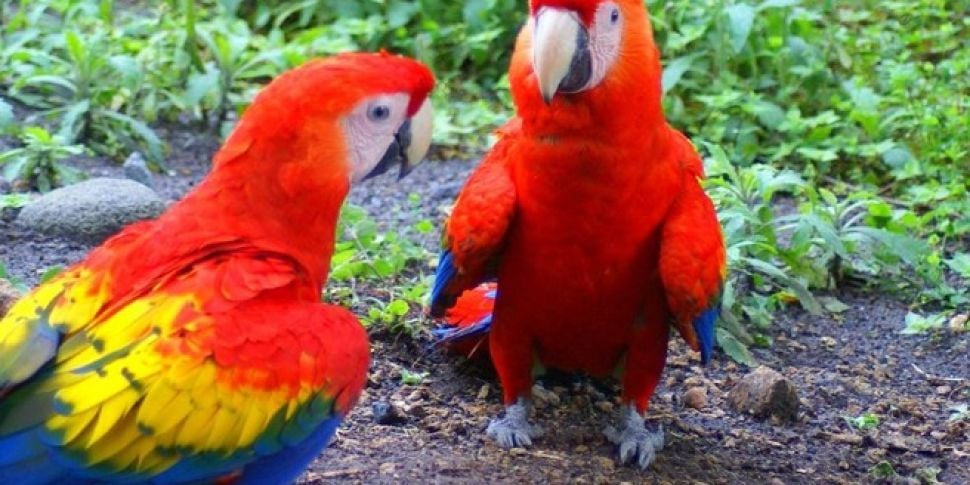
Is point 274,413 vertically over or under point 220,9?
over

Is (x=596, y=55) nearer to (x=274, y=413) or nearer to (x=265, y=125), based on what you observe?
(x=265, y=125)

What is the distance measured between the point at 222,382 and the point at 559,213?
3.30ft

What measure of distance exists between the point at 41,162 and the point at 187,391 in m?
2.44

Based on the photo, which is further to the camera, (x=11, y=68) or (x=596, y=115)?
(x=11, y=68)

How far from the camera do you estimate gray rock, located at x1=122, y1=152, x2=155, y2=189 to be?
4.83m

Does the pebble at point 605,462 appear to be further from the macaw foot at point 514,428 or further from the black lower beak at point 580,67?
the black lower beak at point 580,67

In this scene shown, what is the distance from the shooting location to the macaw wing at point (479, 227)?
326 centimetres

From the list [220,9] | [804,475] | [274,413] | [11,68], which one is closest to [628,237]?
[804,475]

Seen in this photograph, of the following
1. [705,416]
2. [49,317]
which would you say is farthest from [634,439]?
[49,317]

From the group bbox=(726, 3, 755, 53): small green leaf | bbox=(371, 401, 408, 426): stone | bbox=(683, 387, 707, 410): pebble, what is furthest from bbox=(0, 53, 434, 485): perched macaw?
bbox=(726, 3, 755, 53): small green leaf

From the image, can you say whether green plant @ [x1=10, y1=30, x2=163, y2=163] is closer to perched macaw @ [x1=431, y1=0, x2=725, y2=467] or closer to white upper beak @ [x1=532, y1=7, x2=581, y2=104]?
perched macaw @ [x1=431, y1=0, x2=725, y2=467]

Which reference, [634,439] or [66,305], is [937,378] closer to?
[634,439]

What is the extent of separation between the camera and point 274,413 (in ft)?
8.30

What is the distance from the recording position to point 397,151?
2912mm
